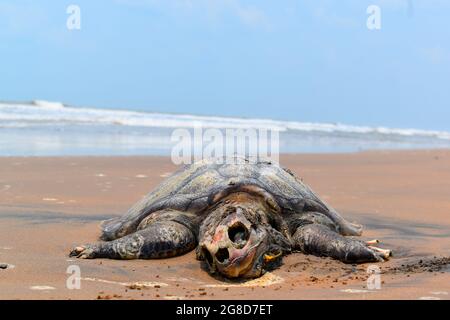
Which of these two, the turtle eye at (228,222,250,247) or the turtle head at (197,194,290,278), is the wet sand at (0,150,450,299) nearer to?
the turtle head at (197,194,290,278)

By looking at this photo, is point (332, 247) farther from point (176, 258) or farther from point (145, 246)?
point (145, 246)

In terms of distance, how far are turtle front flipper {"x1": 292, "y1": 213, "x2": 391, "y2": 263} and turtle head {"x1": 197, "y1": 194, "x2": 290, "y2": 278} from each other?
43cm

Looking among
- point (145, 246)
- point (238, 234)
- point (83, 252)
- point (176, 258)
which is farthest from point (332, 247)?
point (83, 252)

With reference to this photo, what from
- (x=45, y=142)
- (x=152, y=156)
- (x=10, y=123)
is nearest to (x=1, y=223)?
(x=152, y=156)

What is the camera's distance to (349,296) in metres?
4.46

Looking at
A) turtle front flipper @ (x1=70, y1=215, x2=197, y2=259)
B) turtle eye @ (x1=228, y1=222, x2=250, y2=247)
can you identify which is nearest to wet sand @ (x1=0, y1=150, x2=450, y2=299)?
turtle front flipper @ (x1=70, y1=215, x2=197, y2=259)

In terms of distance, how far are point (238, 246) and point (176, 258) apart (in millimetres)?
1000

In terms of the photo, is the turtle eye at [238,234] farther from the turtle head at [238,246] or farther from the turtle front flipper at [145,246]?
the turtle front flipper at [145,246]

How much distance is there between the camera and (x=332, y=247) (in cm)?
599

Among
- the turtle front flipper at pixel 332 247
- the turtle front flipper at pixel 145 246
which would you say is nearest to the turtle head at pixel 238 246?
the turtle front flipper at pixel 145 246

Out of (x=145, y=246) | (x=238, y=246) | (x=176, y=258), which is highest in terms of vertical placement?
(x=238, y=246)

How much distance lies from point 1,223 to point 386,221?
447cm
